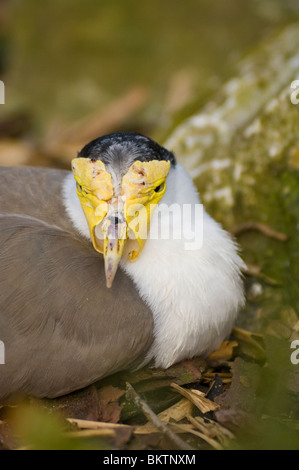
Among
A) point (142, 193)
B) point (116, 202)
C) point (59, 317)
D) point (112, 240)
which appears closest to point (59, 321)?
point (59, 317)

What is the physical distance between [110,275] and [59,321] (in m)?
0.36

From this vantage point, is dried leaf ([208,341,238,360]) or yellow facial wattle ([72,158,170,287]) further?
dried leaf ([208,341,238,360])

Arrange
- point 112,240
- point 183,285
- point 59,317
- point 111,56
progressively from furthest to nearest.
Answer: point 111,56
point 183,285
point 59,317
point 112,240

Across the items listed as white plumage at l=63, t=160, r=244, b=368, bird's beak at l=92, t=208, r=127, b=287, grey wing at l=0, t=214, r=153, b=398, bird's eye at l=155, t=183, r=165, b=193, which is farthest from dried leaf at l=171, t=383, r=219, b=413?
bird's eye at l=155, t=183, r=165, b=193

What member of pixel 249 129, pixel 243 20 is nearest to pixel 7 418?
pixel 249 129

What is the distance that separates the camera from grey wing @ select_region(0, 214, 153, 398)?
277 cm

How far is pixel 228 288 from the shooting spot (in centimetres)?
319

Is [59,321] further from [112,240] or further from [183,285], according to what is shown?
[183,285]

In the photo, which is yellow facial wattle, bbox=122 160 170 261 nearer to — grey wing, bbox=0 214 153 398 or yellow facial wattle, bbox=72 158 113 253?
yellow facial wattle, bbox=72 158 113 253

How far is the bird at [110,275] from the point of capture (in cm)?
278

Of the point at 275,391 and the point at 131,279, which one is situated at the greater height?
the point at 131,279

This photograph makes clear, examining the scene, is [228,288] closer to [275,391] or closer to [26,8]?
[275,391]

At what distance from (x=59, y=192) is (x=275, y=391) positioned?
5.53 ft

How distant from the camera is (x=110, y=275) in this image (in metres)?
2.71
